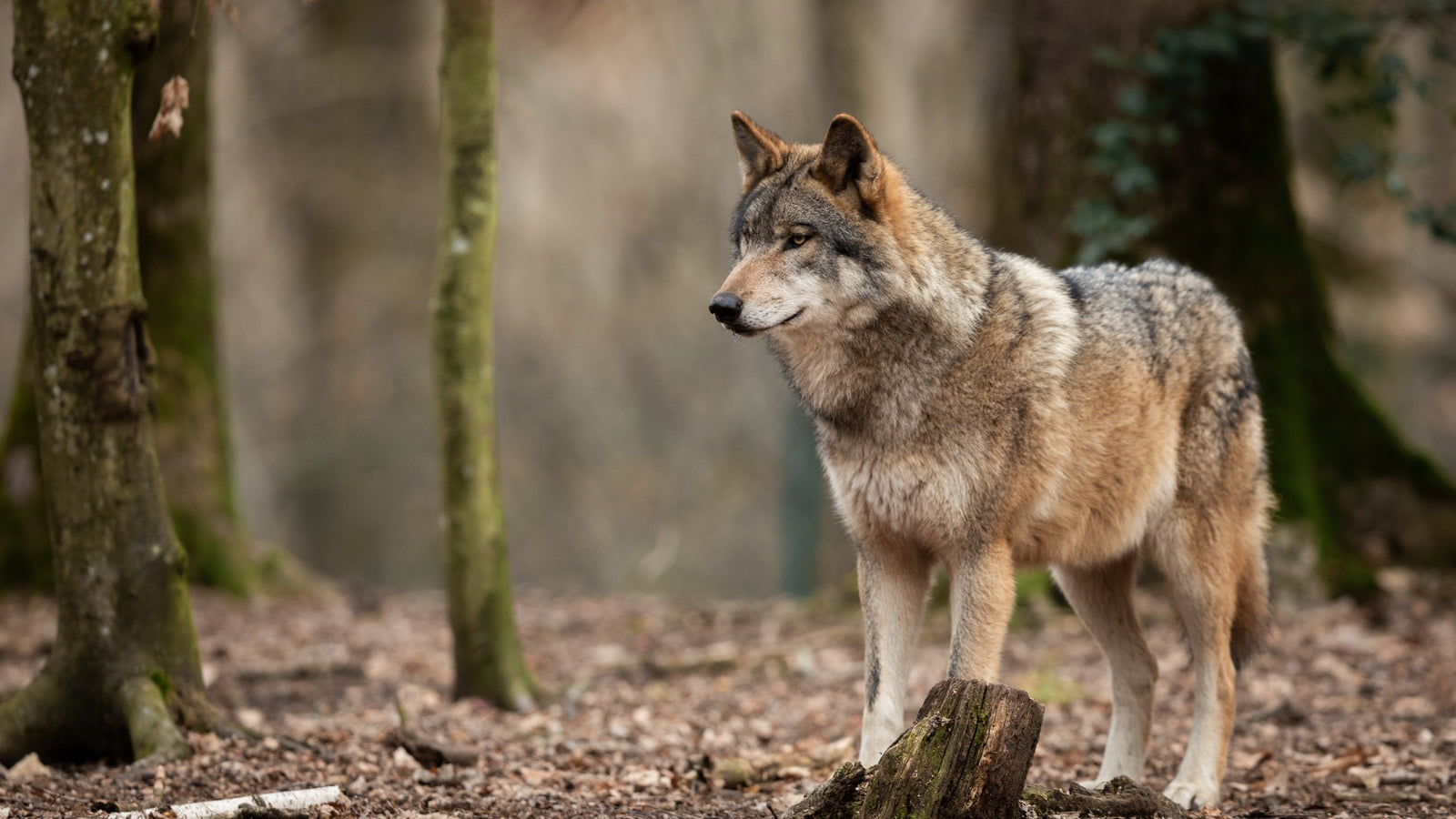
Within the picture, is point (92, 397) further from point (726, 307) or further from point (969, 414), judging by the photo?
point (969, 414)

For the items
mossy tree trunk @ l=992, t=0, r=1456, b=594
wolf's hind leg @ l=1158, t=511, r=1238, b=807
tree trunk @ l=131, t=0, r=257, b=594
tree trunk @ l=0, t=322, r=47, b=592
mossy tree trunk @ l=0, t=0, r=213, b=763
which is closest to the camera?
mossy tree trunk @ l=0, t=0, r=213, b=763

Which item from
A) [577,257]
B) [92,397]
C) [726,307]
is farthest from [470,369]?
[577,257]

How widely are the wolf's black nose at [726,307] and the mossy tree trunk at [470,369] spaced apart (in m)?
2.05

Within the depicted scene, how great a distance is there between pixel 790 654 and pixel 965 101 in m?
9.95

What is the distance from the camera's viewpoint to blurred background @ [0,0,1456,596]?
14883 mm

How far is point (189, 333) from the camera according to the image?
8945 millimetres

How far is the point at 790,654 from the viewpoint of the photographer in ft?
24.9

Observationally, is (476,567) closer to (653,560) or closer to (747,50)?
(653,560)

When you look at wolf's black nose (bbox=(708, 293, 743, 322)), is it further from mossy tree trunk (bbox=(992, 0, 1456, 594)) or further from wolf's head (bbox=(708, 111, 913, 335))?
mossy tree trunk (bbox=(992, 0, 1456, 594))

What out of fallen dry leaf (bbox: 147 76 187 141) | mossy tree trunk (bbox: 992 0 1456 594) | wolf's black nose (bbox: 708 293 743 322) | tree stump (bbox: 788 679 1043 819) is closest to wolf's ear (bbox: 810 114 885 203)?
wolf's black nose (bbox: 708 293 743 322)

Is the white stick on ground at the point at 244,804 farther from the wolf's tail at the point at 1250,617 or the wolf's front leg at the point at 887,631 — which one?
the wolf's tail at the point at 1250,617

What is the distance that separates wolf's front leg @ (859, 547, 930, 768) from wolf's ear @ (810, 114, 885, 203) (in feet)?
4.31

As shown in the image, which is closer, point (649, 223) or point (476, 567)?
point (476, 567)

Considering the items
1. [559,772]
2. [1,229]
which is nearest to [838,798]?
[559,772]
